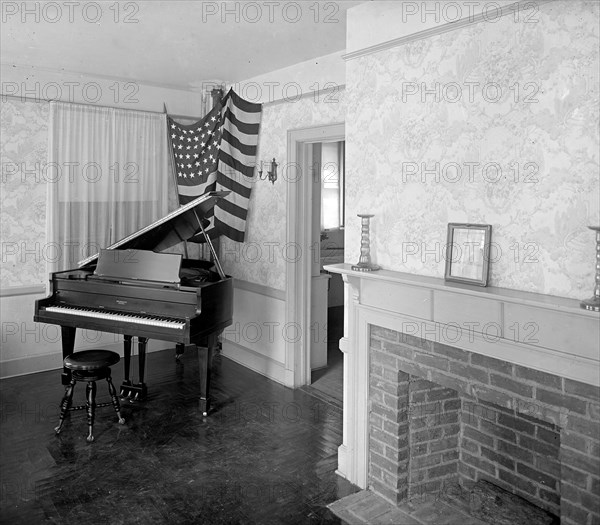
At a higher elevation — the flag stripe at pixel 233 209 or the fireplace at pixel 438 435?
the flag stripe at pixel 233 209

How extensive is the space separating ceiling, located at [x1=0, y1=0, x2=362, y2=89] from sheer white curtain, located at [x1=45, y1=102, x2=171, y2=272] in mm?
513

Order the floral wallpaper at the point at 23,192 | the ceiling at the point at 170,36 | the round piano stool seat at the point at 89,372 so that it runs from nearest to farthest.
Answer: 1. the ceiling at the point at 170,36
2. the round piano stool seat at the point at 89,372
3. the floral wallpaper at the point at 23,192

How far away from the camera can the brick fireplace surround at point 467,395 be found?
7.67 feet

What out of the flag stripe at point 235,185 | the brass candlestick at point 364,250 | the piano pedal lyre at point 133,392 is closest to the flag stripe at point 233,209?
the flag stripe at point 235,185

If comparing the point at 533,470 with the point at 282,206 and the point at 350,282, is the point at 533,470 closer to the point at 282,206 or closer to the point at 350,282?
the point at 350,282

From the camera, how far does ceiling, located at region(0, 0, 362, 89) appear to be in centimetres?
367

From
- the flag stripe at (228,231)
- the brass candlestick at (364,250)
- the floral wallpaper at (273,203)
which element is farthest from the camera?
the flag stripe at (228,231)

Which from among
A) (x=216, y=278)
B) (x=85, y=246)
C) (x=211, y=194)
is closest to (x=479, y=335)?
(x=211, y=194)

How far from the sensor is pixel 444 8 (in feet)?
9.36

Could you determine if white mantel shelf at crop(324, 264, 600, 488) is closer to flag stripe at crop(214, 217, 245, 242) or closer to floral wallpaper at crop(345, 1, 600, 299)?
floral wallpaper at crop(345, 1, 600, 299)

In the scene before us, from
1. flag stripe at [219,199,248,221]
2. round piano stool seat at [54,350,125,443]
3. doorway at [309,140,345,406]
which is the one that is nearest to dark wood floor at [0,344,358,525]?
round piano stool seat at [54,350,125,443]

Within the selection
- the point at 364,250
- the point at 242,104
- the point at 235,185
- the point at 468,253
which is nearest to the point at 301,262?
the point at 235,185

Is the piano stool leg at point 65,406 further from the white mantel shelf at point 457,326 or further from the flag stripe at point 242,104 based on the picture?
the flag stripe at point 242,104

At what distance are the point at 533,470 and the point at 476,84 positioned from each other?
6.64 ft
